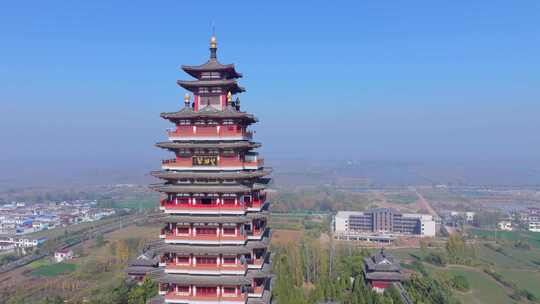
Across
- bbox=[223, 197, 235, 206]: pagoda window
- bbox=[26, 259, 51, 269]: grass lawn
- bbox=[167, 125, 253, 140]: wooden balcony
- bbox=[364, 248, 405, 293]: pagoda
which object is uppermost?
bbox=[167, 125, 253, 140]: wooden balcony

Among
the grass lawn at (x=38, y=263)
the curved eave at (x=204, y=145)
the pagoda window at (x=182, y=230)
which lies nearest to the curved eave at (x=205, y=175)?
the curved eave at (x=204, y=145)

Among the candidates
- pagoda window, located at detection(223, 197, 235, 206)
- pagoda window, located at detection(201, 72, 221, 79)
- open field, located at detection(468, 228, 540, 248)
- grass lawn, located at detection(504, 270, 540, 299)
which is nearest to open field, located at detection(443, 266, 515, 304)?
grass lawn, located at detection(504, 270, 540, 299)

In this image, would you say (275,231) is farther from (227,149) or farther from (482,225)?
(227,149)

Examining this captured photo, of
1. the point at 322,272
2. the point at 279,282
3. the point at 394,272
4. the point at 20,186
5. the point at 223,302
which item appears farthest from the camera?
the point at 20,186

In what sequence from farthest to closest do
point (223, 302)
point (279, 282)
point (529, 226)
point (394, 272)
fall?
1. point (529, 226)
2. point (394, 272)
3. point (279, 282)
4. point (223, 302)

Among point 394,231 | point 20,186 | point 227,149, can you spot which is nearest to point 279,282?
point 227,149

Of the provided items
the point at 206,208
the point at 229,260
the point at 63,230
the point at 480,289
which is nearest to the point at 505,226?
the point at 480,289

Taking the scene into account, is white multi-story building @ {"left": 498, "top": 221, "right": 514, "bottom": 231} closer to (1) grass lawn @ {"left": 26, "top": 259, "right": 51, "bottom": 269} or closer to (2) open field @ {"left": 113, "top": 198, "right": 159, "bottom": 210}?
(1) grass lawn @ {"left": 26, "top": 259, "right": 51, "bottom": 269}
